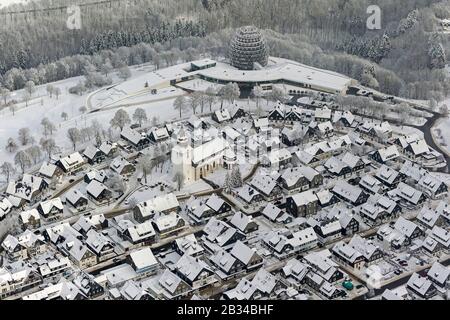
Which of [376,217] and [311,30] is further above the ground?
[311,30]

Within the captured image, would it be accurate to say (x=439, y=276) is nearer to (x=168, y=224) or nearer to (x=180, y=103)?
(x=168, y=224)

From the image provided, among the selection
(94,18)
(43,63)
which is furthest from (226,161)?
(94,18)

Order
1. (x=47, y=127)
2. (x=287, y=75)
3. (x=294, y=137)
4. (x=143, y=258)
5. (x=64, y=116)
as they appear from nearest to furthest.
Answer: (x=143, y=258)
(x=294, y=137)
(x=47, y=127)
(x=64, y=116)
(x=287, y=75)

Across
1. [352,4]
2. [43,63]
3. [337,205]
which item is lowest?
[337,205]

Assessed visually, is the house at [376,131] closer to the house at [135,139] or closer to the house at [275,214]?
the house at [275,214]

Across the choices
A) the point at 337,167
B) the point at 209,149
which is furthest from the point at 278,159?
the point at 209,149

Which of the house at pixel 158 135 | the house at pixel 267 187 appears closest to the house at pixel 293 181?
the house at pixel 267 187
